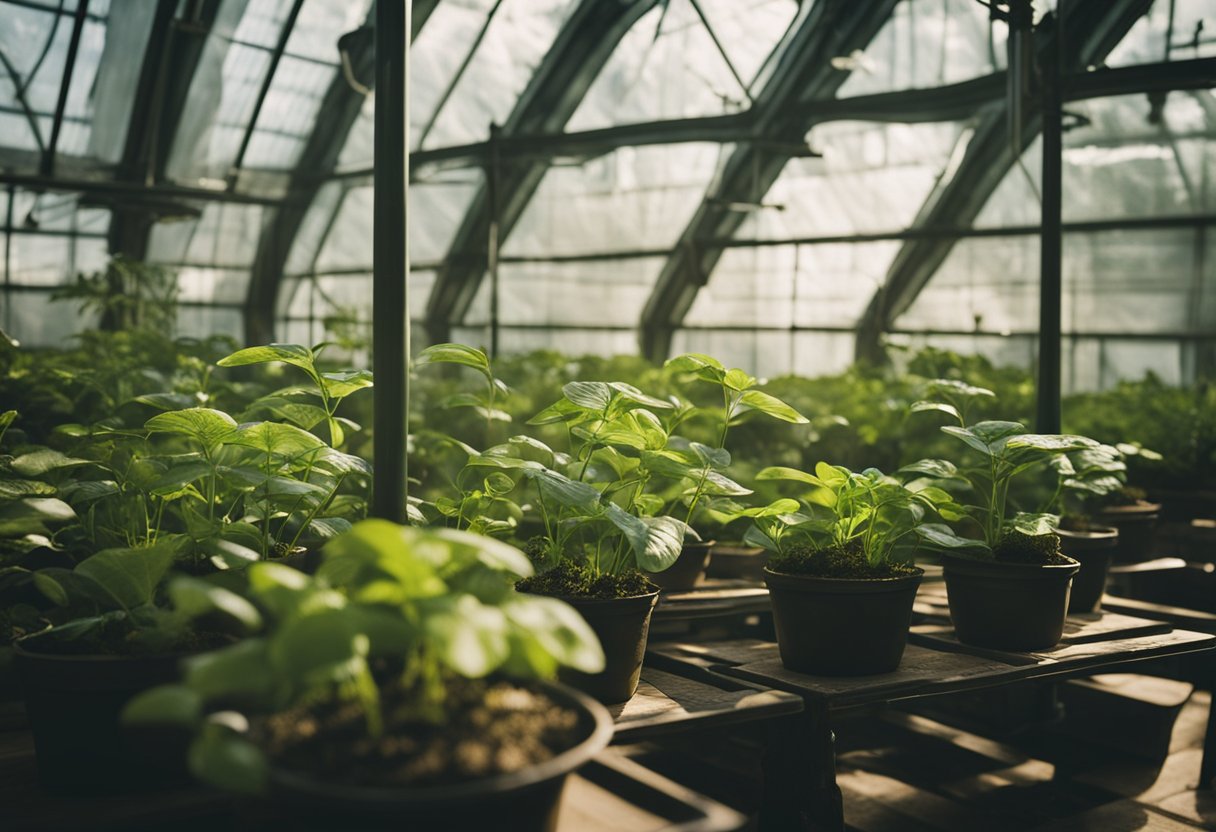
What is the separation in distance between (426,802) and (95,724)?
571 mm

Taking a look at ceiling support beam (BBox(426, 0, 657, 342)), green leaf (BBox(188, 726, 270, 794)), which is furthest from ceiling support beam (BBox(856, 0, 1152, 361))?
green leaf (BBox(188, 726, 270, 794))

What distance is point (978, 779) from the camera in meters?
2.84

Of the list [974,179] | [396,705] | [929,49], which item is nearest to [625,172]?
[929,49]

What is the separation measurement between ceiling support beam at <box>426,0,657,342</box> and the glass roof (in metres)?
0.04

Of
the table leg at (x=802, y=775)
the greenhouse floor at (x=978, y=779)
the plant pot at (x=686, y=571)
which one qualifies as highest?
the plant pot at (x=686, y=571)

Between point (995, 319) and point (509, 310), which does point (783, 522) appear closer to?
point (995, 319)

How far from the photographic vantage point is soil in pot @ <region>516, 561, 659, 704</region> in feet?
4.89

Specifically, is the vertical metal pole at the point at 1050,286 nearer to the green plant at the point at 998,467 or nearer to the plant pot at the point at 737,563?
the green plant at the point at 998,467

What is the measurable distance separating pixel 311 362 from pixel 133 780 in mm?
625

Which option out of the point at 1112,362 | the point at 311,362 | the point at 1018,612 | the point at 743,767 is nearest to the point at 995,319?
the point at 1112,362

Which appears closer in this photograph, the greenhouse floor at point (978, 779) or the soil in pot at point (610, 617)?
the soil in pot at point (610, 617)

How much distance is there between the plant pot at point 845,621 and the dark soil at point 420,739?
2.49ft

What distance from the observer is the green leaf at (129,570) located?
1.27 metres

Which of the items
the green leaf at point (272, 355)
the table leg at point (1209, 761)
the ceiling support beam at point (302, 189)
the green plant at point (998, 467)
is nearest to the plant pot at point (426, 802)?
the green leaf at point (272, 355)
